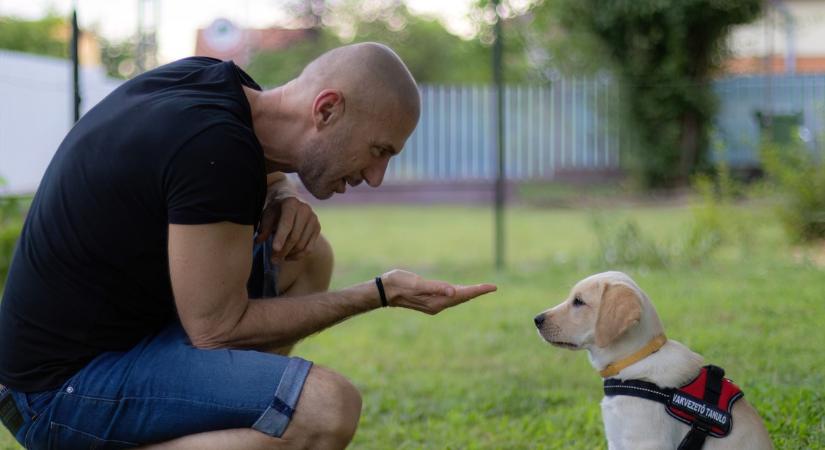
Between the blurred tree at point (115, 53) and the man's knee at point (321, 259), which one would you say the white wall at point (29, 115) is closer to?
the man's knee at point (321, 259)

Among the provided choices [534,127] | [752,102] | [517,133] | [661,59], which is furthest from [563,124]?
[752,102]

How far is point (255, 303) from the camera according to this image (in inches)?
111

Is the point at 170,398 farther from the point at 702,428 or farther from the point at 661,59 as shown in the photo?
the point at 661,59

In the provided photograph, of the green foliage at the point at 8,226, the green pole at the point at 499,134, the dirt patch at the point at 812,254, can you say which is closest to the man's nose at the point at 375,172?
the green foliage at the point at 8,226

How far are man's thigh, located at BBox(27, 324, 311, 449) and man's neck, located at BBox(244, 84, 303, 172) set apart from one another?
2.06 feet

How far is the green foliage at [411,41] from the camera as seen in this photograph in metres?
25.5

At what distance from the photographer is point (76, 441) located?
8.93 ft

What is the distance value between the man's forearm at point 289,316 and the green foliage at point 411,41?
19854 millimetres

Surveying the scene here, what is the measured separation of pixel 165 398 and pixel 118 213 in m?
0.51

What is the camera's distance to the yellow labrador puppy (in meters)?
3.00

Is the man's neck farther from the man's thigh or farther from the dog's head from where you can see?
the dog's head

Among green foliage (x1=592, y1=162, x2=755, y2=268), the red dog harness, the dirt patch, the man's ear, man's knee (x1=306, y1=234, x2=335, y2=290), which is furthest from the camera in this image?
green foliage (x1=592, y1=162, x2=755, y2=268)

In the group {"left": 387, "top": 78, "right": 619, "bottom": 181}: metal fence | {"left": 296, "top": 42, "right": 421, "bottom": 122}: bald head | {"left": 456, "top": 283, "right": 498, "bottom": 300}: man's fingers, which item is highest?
{"left": 387, "top": 78, "right": 619, "bottom": 181}: metal fence

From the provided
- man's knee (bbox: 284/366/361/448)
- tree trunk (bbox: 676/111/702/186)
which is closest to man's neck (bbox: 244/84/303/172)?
man's knee (bbox: 284/366/361/448)
